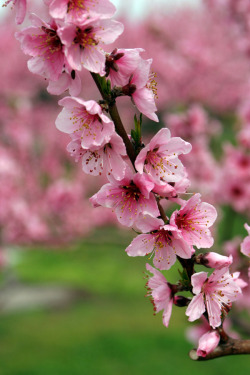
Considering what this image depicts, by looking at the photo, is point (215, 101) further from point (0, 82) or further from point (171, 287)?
point (171, 287)

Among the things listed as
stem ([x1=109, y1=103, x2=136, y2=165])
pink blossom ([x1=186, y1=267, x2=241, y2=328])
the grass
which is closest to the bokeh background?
the grass

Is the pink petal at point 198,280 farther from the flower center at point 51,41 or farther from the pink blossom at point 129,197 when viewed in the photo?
the flower center at point 51,41

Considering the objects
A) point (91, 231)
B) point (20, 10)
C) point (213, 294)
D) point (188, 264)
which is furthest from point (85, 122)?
point (91, 231)

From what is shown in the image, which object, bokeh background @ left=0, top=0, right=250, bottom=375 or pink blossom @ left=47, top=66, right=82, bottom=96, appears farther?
bokeh background @ left=0, top=0, right=250, bottom=375

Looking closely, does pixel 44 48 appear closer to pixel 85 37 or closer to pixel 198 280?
pixel 85 37

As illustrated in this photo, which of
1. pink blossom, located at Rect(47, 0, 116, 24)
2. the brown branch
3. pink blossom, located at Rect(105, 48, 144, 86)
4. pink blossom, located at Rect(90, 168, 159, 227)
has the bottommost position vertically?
the brown branch

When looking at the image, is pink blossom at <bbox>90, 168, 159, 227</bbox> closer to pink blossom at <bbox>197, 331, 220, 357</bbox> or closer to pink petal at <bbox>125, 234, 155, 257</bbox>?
pink petal at <bbox>125, 234, 155, 257</bbox>
